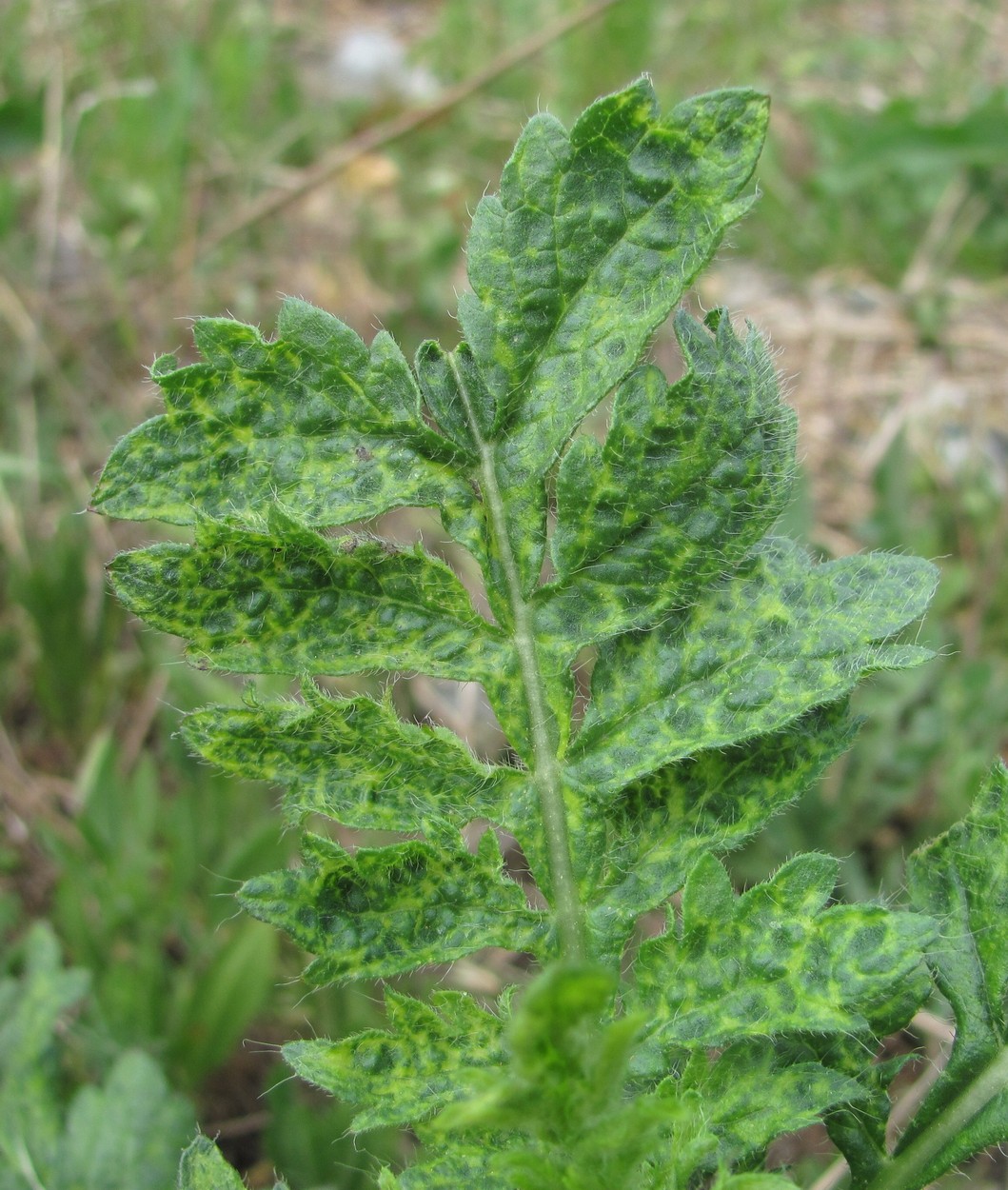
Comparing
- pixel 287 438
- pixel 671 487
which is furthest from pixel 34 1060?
pixel 671 487

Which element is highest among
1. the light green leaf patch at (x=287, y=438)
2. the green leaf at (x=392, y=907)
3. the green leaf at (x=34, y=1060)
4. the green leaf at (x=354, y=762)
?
the light green leaf patch at (x=287, y=438)

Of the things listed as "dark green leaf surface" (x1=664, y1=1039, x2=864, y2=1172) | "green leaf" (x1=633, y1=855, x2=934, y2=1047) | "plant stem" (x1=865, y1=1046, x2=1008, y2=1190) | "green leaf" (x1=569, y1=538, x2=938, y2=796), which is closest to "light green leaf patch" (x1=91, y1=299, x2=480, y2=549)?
"green leaf" (x1=569, y1=538, x2=938, y2=796)

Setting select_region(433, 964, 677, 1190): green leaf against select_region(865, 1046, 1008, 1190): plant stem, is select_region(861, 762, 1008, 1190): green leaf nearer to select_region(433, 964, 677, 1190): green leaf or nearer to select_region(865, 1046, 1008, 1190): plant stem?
select_region(865, 1046, 1008, 1190): plant stem

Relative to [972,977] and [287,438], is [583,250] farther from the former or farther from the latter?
[972,977]

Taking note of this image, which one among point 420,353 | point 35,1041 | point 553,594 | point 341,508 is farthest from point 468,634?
point 35,1041

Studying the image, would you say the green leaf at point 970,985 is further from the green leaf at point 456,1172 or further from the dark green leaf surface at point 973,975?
the green leaf at point 456,1172

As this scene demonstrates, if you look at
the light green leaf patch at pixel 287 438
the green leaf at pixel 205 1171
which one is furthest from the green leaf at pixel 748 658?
the green leaf at pixel 205 1171

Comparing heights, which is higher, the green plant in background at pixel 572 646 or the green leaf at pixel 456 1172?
the green plant in background at pixel 572 646
